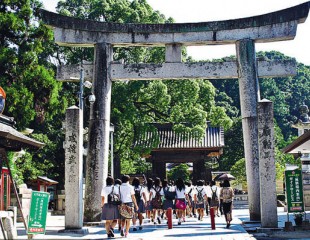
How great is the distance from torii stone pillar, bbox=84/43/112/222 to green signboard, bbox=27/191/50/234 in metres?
5.79

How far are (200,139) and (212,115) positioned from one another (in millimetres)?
2968

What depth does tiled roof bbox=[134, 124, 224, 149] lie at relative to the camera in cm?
3294

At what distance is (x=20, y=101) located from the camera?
26.0 meters

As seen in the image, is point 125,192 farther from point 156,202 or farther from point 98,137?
point 156,202

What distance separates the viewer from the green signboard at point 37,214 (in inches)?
466

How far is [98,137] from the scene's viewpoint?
18250 millimetres

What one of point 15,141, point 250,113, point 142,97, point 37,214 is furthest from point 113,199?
point 142,97

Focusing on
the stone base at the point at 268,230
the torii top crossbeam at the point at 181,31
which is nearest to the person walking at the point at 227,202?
the stone base at the point at 268,230

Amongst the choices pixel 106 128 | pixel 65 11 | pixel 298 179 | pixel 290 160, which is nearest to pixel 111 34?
pixel 106 128

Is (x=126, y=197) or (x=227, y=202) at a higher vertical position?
(x=126, y=197)

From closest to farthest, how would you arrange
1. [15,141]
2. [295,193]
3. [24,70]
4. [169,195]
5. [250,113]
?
1. [15,141]
2. [295,193]
3. [250,113]
4. [169,195]
5. [24,70]

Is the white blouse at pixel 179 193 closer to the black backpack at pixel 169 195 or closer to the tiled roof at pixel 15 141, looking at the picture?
the black backpack at pixel 169 195

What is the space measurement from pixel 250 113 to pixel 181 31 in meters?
4.15

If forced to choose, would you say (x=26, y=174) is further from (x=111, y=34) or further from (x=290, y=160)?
(x=290, y=160)
